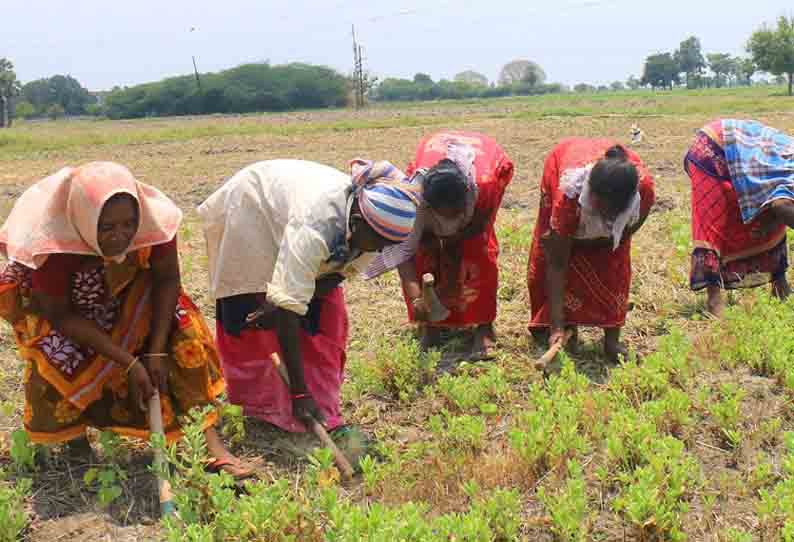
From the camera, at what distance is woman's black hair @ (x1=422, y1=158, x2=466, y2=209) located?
357cm

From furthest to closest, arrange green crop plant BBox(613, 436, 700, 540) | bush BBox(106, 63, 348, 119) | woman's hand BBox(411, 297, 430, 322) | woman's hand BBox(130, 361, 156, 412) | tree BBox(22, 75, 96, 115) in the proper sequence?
tree BBox(22, 75, 96, 115) < bush BBox(106, 63, 348, 119) < woman's hand BBox(411, 297, 430, 322) < woman's hand BBox(130, 361, 156, 412) < green crop plant BBox(613, 436, 700, 540)

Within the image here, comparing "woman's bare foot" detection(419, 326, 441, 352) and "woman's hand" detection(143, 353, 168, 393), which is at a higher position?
"woman's hand" detection(143, 353, 168, 393)

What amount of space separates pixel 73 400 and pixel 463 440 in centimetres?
148

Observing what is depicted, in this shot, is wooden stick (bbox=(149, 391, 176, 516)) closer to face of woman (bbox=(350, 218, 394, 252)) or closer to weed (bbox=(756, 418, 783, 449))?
face of woman (bbox=(350, 218, 394, 252))

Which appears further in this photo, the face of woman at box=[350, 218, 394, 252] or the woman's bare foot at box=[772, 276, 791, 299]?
the woman's bare foot at box=[772, 276, 791, 299]

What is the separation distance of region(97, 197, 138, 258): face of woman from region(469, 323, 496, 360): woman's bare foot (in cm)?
219

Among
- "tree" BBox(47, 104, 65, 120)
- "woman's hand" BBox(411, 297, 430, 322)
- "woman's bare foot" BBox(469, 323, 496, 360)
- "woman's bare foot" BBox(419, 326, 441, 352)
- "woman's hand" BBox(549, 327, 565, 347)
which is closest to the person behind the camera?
"woman's hand" BBox(411, 297, 430, 322)

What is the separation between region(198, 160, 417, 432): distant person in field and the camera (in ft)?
9.37

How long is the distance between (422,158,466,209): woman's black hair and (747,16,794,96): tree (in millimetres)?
53988

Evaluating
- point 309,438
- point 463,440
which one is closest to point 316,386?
point 309,438

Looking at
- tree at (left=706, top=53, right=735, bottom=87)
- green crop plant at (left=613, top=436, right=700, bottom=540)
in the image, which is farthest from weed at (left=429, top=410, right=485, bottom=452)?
tree at (left=706, top=53, right=735, bottom=87)

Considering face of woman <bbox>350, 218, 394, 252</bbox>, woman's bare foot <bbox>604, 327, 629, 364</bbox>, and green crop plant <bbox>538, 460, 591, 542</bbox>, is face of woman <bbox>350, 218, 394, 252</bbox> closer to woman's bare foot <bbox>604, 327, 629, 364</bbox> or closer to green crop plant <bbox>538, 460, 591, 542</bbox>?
green crop plant <bbox>538, 460, 591, 542</bbox>

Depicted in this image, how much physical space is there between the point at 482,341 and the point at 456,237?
609mm

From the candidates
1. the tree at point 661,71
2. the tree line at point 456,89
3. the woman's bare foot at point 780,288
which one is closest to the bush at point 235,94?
the tree line at point 456,89
